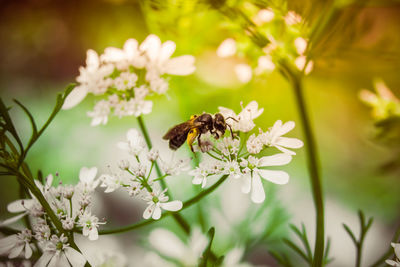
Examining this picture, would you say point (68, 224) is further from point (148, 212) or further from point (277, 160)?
point (277, 160)

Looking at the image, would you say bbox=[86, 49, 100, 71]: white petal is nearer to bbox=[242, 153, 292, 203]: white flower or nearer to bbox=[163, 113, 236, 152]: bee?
bbox=[163, 113, 236, 152]: bee

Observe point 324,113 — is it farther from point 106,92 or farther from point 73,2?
point 73,2

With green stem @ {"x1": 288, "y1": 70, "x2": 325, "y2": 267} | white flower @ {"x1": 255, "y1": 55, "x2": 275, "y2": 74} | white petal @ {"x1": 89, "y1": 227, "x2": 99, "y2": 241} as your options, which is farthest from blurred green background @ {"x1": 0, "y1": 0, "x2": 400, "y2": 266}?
white petal @ {"x1": 89, "y1": 227, "x2": 99, "y2": 241}

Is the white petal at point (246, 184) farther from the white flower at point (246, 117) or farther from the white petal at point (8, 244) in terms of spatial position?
the white petal at point (8, 244)

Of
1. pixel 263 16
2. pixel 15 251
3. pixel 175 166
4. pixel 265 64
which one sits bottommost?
pixel 15 251

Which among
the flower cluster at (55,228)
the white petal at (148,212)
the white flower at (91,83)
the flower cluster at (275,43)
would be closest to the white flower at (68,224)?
the flower cluster at (55,228)

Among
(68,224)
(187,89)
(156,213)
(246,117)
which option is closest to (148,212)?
(156,213)

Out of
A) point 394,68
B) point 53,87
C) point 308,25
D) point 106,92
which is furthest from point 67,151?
point 394,68
